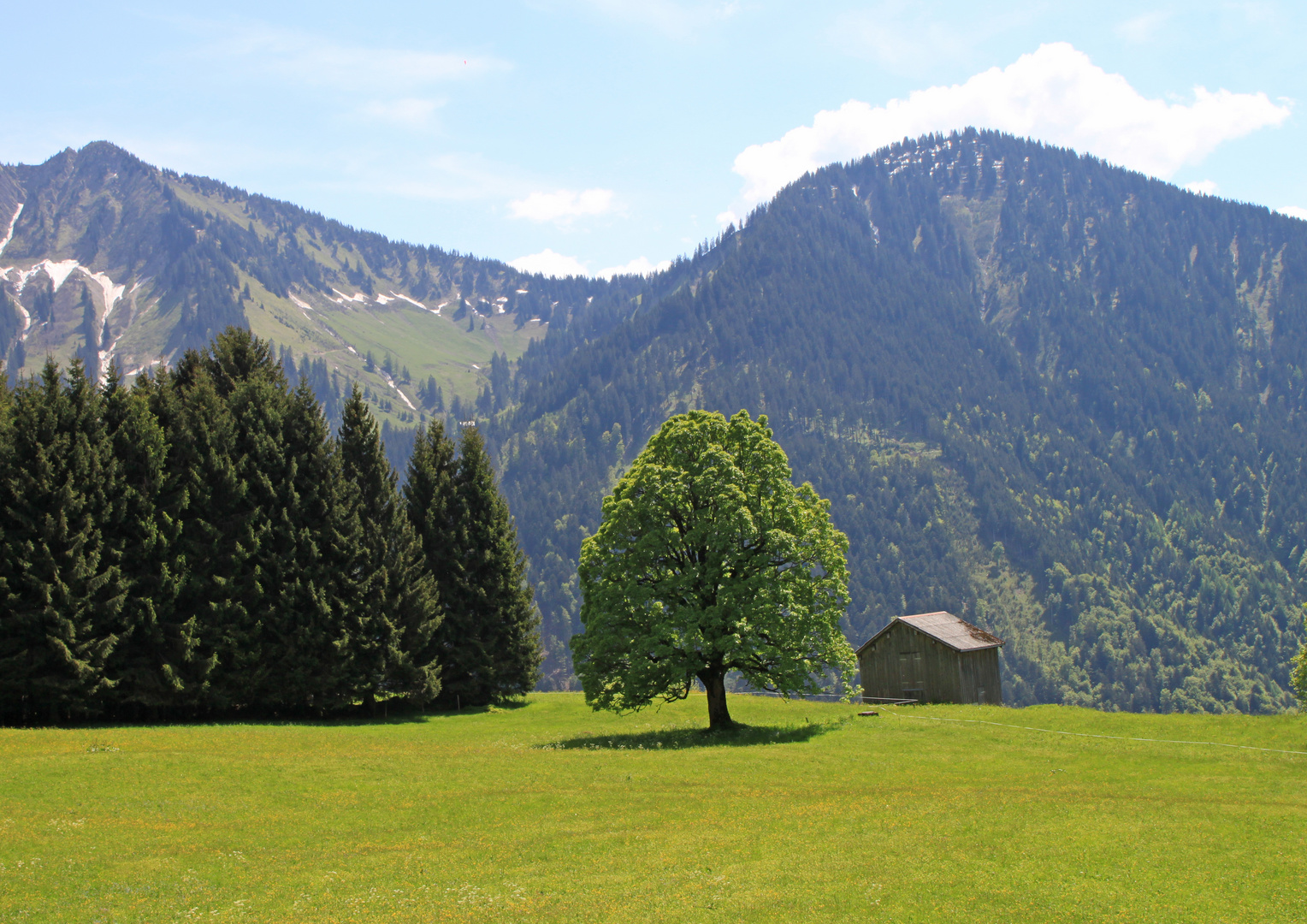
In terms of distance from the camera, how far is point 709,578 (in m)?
40.0

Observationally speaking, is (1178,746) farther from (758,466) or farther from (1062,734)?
(758,466)

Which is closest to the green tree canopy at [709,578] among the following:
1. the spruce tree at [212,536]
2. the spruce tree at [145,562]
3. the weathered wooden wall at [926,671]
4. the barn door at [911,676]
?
the spruce tree at [212,536]

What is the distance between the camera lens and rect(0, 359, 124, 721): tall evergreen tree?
125 feet

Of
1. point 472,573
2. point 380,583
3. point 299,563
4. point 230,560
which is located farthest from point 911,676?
point 230,560

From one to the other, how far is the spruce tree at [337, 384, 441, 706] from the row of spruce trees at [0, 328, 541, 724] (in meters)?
0.12

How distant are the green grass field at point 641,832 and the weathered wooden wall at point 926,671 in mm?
22009

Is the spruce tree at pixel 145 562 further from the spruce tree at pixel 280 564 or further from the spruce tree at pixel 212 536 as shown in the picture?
the spruce tree at pixel 280 564

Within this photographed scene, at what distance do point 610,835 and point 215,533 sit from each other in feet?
106

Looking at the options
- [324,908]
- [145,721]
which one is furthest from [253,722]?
[324,908]

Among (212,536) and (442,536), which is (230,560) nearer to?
(212,536)

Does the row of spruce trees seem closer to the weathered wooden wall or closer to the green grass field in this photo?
the green grass field

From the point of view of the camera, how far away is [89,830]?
19938 mm

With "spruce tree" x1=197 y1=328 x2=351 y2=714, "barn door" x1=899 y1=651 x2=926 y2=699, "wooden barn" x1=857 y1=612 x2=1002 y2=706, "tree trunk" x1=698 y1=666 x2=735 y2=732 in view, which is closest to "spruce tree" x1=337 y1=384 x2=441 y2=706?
"spruce tree" x1=197 y1=328 x2=351 y2=714

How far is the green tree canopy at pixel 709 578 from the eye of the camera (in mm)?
38969
